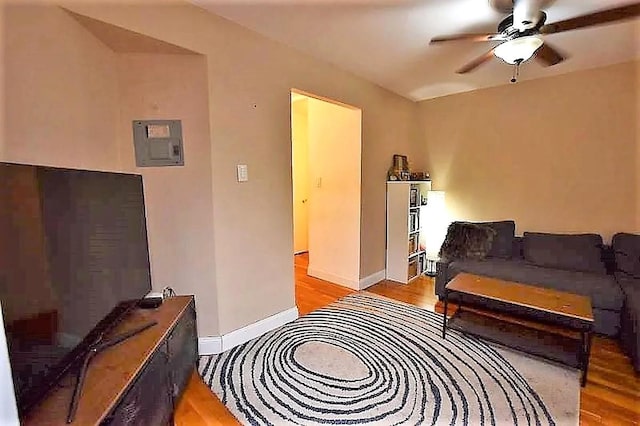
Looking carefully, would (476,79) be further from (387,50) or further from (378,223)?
(378,223)

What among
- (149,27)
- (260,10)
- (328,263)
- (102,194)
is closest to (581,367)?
(328,263)

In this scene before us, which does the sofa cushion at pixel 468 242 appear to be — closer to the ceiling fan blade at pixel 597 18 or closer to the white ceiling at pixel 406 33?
the white ceiling at pixel 406 33

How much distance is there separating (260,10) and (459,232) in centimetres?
283

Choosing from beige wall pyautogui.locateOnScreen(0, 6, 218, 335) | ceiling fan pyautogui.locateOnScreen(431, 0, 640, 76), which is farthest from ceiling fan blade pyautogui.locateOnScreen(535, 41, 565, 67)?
beige wall pyautogui.locateOnScreen(0, 6, 218, 335)

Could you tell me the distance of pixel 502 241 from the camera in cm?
347

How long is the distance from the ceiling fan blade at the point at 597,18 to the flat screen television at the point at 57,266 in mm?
2437

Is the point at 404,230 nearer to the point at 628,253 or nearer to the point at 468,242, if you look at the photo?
the point at 468,242

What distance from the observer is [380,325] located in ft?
9.08

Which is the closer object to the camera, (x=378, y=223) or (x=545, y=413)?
(x=545, y=413)

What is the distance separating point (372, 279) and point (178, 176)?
2.52 meters

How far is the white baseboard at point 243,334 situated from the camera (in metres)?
2.36

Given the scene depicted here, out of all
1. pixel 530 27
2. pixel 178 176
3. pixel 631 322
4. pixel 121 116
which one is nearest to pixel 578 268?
pixel 631 322

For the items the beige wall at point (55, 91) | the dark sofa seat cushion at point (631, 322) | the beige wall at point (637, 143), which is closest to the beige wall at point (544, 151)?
the beige wall at point (637, 143)

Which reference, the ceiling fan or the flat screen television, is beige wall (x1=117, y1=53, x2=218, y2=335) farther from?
the ceiling fan
